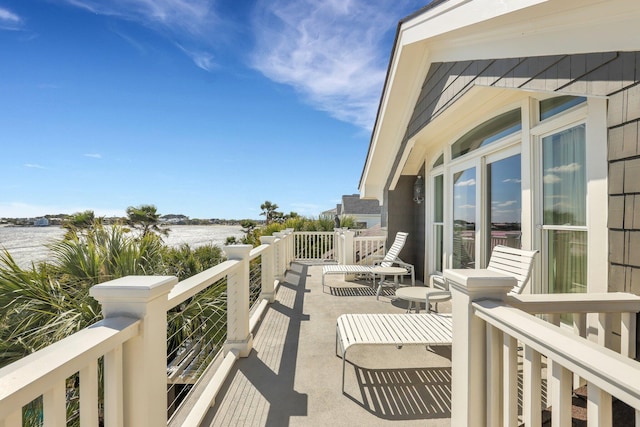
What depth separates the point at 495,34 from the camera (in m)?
2.63

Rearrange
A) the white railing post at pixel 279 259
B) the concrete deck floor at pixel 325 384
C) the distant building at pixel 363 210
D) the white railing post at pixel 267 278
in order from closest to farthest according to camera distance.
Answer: the concrete deck floor at pixel 325 384
the white railing post at pixel 267 278
the white railing post at pixel 279 259
the distant building at pixel 363 210

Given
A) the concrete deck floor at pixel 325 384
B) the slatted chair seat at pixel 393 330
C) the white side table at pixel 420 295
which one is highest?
the white side table at pixel 420 295

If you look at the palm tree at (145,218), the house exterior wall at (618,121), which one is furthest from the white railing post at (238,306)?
the palm tree at (145,218)

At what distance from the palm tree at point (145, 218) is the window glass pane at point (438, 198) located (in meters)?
14.5

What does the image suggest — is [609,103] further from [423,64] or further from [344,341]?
[423,64]

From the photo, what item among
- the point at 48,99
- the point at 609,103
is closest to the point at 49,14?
the point at 48,99

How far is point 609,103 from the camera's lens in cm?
182

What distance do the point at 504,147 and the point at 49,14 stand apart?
32.5 feet

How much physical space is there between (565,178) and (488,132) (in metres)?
1.54

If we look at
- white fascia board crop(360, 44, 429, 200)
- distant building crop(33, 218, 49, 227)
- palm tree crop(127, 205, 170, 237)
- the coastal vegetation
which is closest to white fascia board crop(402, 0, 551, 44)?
white fascia board crop(360, 44, 429, 200)

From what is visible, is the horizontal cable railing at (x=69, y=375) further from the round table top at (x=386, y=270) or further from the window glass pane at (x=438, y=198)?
the window glass pane at (x=438, y=198)

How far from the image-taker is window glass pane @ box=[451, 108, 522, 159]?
344cm

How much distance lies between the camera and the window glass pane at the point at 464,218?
443 centimetres

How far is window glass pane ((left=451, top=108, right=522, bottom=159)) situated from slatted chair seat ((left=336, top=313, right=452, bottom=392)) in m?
2.33
